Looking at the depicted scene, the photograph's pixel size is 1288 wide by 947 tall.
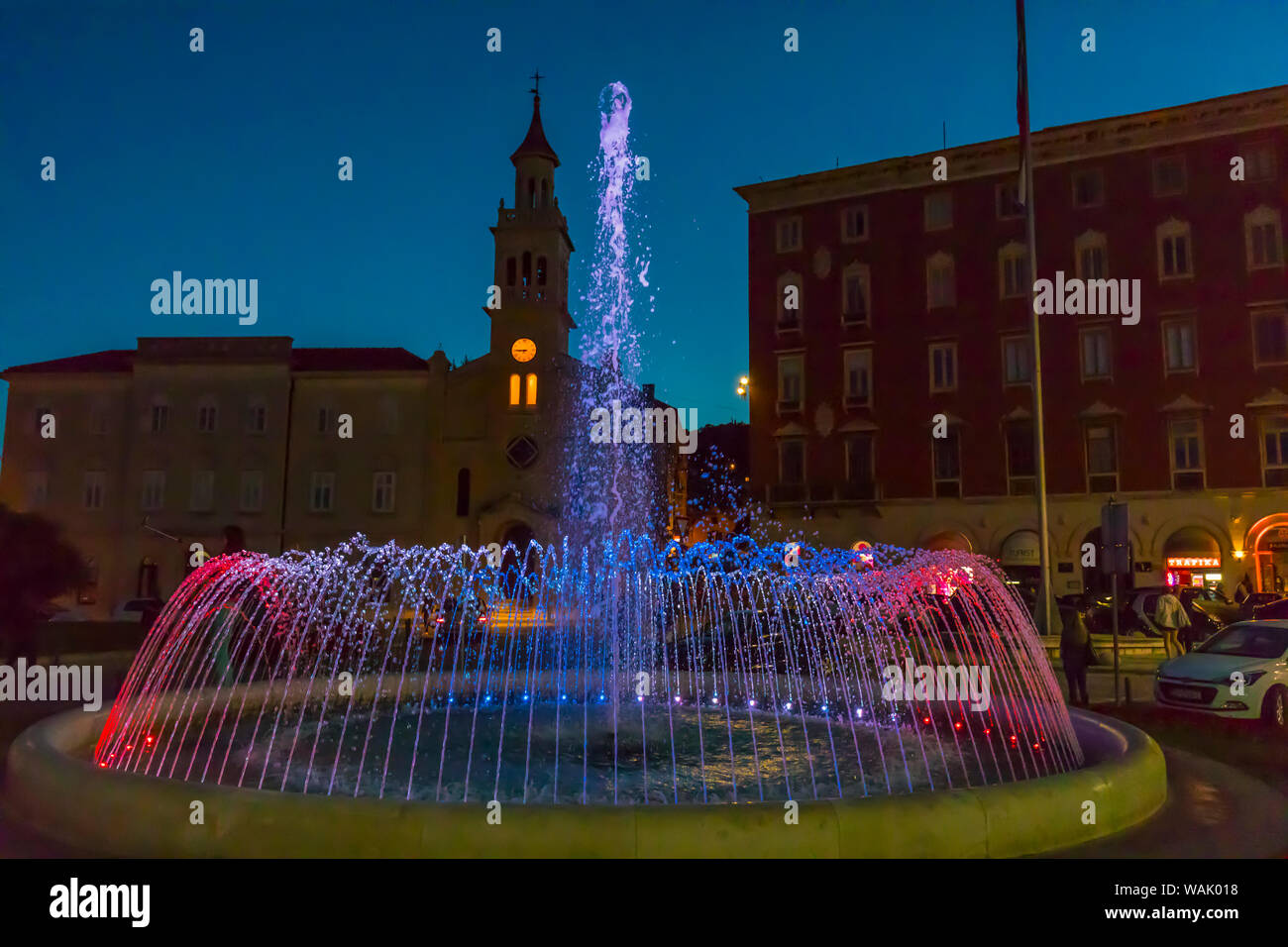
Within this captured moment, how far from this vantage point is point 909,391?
37.3 meters

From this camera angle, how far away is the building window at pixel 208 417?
4444 cm

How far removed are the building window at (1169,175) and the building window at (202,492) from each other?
143ft

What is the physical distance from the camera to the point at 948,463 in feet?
120

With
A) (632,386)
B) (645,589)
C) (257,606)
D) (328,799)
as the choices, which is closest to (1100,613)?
(645,589)

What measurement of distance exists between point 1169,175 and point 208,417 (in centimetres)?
4373

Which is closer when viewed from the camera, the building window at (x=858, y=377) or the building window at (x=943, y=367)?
the building window at (x=943, y=367)

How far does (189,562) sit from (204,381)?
930 cm

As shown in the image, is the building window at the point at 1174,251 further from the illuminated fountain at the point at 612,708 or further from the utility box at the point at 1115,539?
the utility box at the point at 1115,539

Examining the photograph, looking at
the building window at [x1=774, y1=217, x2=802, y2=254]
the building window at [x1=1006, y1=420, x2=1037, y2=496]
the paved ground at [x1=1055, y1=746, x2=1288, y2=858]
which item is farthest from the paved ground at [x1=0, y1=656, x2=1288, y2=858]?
the building window at [x1=774, y1=217, x2=802, y2=254]

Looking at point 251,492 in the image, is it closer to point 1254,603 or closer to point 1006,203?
point 1006,203

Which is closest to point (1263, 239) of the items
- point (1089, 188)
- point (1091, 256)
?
point (1091, 256)

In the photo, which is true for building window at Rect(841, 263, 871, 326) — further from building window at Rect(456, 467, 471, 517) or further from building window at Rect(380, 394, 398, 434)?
building window at Rect(380, 394, 398, 434)

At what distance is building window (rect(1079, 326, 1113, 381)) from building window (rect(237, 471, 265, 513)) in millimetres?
37367

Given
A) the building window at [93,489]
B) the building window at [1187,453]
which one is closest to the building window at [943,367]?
the building window at [1187,453]
